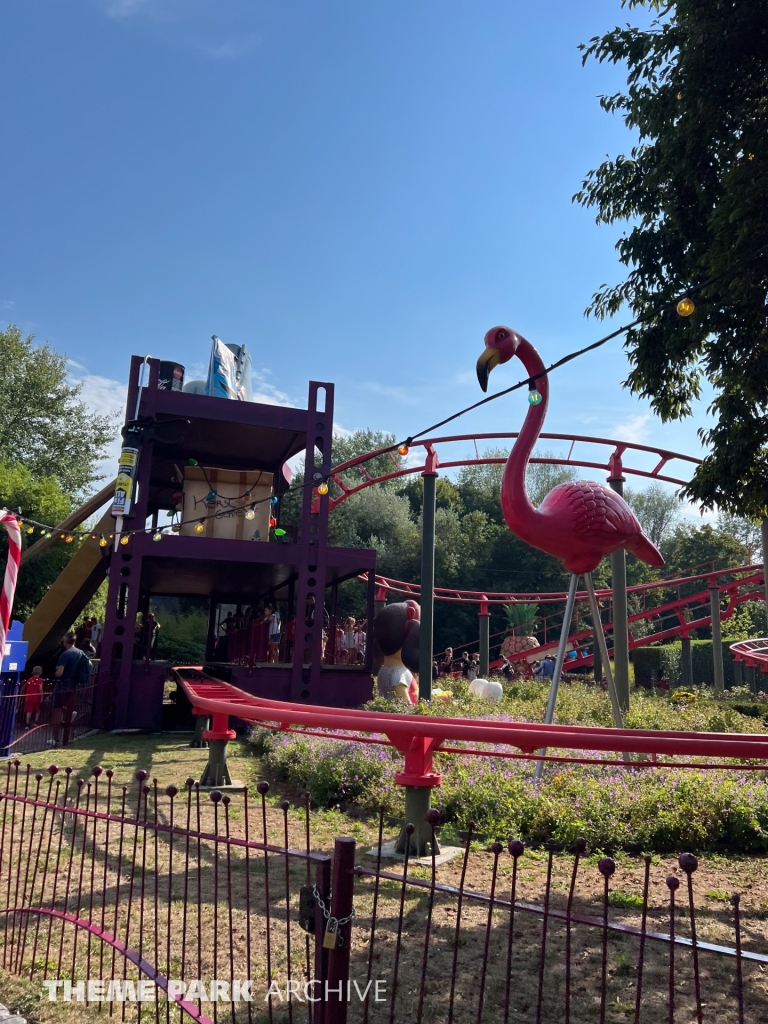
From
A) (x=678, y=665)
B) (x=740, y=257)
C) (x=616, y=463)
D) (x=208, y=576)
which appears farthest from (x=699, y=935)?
(x=678, y=665)

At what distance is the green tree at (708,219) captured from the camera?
19.4 ft

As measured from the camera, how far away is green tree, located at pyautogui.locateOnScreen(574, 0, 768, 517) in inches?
233

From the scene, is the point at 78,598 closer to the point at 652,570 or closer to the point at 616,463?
the point at 616,463

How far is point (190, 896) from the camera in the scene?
4.66 metres

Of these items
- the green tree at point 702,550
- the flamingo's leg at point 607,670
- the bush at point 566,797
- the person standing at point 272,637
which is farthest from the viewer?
the green tree at point 702,550

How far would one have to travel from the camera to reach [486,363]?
24.5 ft

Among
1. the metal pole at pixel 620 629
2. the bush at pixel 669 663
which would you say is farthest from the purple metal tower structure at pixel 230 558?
the bush at pixel 669 663

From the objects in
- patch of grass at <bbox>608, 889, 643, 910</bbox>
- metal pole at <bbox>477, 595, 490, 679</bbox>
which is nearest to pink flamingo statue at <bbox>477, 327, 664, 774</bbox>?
patch of grass at <bbox>608, 889, 643, 910</bbox>

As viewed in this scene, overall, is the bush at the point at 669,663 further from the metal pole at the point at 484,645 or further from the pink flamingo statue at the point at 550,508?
the pink flamingo statue at the point at 550,508

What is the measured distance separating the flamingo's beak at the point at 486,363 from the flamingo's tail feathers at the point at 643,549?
8.16 feet

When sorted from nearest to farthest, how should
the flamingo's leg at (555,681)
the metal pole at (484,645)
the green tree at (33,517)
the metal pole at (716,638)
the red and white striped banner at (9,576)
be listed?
the flamingo's leg at (555,681) → the red and white striped banner at (9,576) → the metal pole at (716,638) → the metal pole at (484,645) → the green tree at (33,517)

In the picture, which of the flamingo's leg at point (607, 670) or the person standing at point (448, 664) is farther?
the person standing at point (448, 664)

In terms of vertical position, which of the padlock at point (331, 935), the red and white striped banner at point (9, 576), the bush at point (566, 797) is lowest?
the bush at point (566, 797)

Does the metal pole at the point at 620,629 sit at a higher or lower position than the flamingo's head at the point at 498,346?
lower
